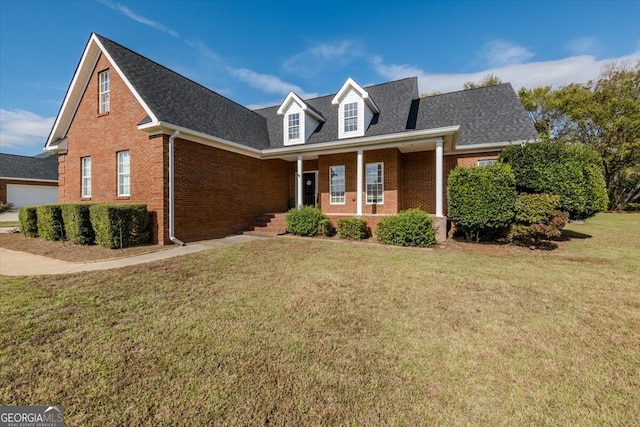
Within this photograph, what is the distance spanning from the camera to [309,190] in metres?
15.6

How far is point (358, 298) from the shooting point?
180 inches

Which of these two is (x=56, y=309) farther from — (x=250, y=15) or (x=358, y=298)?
(x=250, y=15)

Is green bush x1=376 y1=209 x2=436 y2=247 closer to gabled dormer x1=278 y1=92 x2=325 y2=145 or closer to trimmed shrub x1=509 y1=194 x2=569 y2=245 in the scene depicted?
trimmed shrub x1=509 y1=194 x2=569 y2=245

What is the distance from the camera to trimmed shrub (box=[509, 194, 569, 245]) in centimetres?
843

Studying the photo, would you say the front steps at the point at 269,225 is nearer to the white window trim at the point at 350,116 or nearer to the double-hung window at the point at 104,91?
the white window trim at the point at 350,116

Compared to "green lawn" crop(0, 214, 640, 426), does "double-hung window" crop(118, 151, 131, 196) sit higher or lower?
higher

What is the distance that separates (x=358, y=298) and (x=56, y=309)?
4.67 m

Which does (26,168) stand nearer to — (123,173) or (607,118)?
(123,173)

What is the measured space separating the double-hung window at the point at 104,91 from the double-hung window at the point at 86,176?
7.91 ft

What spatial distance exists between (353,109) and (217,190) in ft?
Answer: 24.1

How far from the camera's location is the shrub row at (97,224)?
8484mm

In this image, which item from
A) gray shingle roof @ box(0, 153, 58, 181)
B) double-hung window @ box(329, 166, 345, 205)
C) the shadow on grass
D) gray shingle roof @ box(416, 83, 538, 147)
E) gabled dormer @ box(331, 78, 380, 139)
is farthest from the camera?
gray shingle roof @ box(0, 153, 58, 181)

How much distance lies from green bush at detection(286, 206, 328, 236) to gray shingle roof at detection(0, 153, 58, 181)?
31.6 m

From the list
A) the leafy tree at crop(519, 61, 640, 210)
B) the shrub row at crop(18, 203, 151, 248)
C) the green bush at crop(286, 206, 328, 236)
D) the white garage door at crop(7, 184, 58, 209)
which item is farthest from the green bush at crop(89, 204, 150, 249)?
the leafy tree at crop(519, 61, 640, 210)
